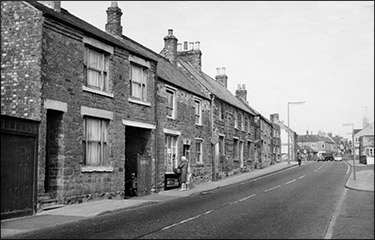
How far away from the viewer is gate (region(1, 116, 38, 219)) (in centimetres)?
1163

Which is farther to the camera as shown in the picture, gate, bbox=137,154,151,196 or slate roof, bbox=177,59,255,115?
slate roof, bbox=177,59,255,115

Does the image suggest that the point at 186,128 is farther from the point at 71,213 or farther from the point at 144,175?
the point at 71,213

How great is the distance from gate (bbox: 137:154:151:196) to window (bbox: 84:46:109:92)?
11.9 ft

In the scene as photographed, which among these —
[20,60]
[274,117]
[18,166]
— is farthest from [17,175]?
[274,117]

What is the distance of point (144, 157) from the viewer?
19.0 meters

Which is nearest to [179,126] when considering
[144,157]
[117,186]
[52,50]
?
[144,157]

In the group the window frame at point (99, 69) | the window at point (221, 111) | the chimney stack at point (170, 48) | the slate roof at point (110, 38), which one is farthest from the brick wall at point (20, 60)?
the window at point (221, 111)

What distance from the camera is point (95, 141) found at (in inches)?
642

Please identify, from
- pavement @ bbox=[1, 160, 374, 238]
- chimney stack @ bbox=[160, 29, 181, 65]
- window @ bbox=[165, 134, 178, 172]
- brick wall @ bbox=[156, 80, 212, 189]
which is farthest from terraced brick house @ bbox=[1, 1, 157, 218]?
chimney stack @ bbox=[160, 29, 181, 65]

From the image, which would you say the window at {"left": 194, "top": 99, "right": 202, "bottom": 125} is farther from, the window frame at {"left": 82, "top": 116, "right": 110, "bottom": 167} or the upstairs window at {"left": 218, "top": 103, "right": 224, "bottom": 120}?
the window frame at {"left": 82, "top": 116, "right": 110, "bottom": 167}

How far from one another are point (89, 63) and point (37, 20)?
9.51ft

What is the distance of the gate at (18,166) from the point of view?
38.2 ft

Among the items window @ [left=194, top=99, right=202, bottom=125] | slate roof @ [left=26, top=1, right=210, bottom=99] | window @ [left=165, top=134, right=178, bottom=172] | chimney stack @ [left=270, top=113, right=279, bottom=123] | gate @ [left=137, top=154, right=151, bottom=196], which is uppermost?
chimney stack @ [left=270, top=113, right=279, bottom=123]

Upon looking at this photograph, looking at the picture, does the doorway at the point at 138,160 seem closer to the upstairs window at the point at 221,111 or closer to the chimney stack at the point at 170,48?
the chimney stack at the point at 170,48
